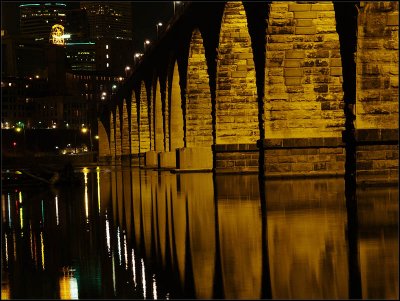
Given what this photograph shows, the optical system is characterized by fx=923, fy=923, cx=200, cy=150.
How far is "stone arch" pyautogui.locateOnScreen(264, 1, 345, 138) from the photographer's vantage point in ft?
84.6

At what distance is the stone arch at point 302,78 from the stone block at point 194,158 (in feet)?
42.2

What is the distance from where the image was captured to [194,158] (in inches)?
1559

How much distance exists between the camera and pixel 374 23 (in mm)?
19812

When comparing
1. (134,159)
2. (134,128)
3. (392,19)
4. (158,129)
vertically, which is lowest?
(134,159)

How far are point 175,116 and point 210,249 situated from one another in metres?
38.6

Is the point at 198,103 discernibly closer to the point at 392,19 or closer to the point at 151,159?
the point at 151,159

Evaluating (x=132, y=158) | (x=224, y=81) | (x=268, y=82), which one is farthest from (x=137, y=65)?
(x=268, y=82)

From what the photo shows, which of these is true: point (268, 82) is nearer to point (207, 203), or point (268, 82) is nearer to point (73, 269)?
point (207, 203)

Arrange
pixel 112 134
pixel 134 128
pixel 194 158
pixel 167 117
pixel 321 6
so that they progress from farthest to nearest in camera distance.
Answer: pixel 112 134
pixel 134 128
pixel 167 117
pixel 194 158
pixel 321 6

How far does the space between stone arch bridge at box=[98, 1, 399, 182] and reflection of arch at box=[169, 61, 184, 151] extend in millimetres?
1294

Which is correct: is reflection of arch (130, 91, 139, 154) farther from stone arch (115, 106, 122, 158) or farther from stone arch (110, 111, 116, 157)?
stone arch (110, 111, 116, 157)

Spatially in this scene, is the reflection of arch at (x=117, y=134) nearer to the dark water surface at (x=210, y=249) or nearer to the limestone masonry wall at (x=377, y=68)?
the limestone masonry wall at (x=377, y=68)

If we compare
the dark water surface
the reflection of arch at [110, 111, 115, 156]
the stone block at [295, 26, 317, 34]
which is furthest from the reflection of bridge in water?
the reflection of arch at [110, 111, 115, 156]

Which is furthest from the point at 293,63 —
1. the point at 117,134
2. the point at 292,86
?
the point at 117,134
